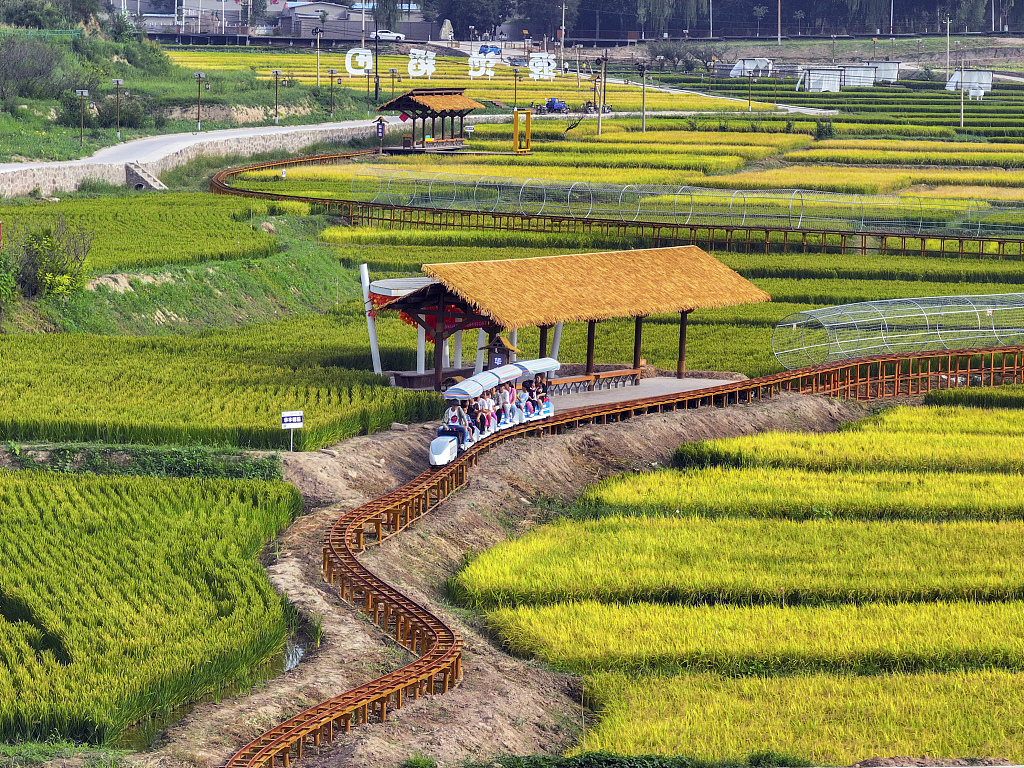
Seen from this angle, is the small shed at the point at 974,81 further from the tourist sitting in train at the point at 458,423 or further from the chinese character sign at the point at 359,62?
the tourist sitting in train at the point at 458,423

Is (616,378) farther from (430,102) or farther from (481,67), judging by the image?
(481,67)

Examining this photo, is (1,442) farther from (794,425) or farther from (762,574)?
(794,425)

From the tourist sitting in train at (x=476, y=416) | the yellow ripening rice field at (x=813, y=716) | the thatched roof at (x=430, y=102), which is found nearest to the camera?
the yellow ripening rice field at (x=813, y=716)

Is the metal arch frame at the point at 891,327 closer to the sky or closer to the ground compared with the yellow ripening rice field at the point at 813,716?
closer to the sky

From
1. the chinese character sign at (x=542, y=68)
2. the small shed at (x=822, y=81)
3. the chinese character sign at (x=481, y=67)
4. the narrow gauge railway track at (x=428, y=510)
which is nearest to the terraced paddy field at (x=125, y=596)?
the narrow gauge railway track at (x=428, y=510)

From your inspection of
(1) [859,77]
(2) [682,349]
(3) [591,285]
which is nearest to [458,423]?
(3) [591,285]

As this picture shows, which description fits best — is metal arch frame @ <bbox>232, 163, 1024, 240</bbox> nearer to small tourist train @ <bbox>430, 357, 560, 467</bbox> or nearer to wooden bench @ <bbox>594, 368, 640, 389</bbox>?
wooden bench @ <bbox>594, 368, 640, 389</bbox>

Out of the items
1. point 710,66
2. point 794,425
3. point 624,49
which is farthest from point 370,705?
point 624,49
